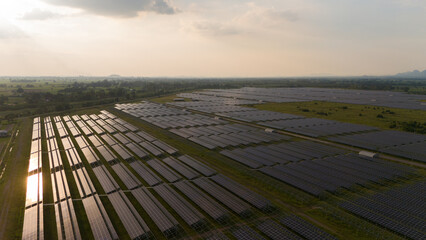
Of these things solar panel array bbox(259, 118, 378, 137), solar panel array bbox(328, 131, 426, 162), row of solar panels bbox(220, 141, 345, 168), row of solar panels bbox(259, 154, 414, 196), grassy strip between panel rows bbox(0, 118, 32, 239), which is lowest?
grassy strip between panel rows bbox(0, 118, 32, 239)

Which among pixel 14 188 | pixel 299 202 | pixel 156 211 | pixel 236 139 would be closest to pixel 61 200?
pixel 14 188

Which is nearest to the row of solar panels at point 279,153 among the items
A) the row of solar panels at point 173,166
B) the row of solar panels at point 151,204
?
the row of solar panels at point 173,166

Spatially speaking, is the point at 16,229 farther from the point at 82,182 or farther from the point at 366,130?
the point at 366,130

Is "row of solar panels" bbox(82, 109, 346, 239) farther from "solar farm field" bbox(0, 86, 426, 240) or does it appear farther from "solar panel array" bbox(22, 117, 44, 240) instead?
"solar panel array" bbox(22, 117, 44, 240)

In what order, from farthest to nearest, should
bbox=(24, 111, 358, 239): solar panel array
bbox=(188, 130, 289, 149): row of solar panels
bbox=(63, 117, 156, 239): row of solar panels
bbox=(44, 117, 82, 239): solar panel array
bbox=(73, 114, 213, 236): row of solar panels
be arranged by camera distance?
bbox=(188, 130, 289, 149): row of solar panels < bbox=(24, 111, 358, 239): solar panel array < bbox=(73, 114, 213, 236): row of solar panels < bbox=(44, 117, 82, 239): solar panel array < bbox=(63, 117, 156, 239): row of solar panels

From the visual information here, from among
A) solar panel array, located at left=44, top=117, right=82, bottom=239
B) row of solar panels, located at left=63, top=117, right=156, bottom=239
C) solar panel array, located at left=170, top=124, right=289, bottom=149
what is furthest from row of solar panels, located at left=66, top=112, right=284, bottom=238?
solar panel array, located at left=44, top=117, right=82, bottom=239

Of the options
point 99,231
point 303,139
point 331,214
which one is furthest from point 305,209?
point 303,139
